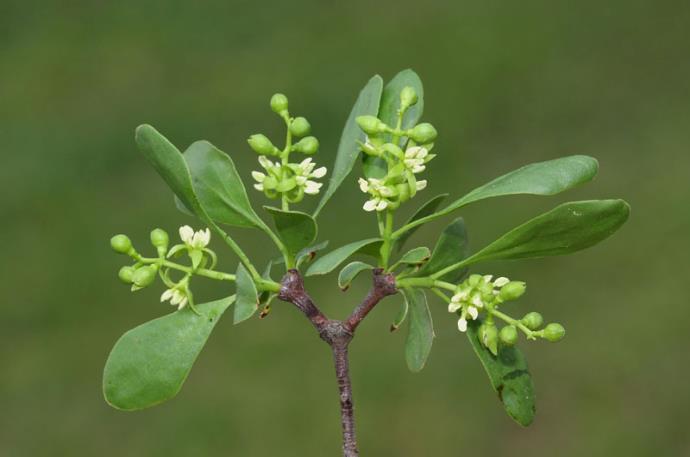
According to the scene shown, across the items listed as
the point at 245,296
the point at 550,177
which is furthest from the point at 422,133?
the point at 245,296

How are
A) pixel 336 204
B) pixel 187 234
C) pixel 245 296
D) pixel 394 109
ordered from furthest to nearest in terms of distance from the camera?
pixel 336 204 < pixel 394 109 < pixel 187 234 < pixel 245 296

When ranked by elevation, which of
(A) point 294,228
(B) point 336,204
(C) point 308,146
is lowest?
(A) point 294,228

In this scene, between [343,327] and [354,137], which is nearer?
[343,327]

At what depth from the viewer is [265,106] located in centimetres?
423

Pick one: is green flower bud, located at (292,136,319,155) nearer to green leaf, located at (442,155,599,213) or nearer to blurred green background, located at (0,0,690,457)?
green leaf, located at (442,155,599,213)

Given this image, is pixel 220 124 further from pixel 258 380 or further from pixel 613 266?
pixel 613 266

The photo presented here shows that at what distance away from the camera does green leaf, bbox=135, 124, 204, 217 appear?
0.93 m

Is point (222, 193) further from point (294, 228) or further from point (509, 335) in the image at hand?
point (509, 335)

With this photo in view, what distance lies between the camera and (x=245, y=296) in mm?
917

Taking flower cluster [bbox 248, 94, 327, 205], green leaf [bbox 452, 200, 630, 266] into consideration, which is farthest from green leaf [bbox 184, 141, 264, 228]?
green leaf [bbox 452, 200, 630, 266]

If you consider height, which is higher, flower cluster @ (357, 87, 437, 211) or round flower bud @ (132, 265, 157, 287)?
flower cluster @ (357, 87, 437, 211)

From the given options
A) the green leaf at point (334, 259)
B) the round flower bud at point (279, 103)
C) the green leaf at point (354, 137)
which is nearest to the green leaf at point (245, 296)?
the green leaf at point (334, 259)

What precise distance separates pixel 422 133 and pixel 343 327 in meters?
0.20

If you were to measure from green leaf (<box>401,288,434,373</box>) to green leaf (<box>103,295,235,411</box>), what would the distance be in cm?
20
